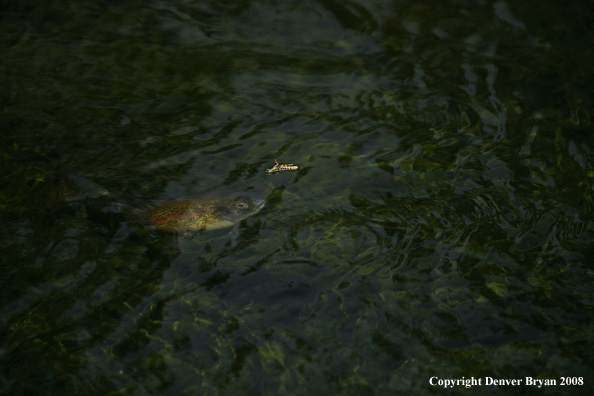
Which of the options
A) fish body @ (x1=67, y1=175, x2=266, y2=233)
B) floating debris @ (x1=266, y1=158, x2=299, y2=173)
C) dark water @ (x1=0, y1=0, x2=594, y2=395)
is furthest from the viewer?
floating debris @ (x1=266, y1=158, x2=299, y2=173)

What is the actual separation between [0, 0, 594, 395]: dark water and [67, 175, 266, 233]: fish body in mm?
126

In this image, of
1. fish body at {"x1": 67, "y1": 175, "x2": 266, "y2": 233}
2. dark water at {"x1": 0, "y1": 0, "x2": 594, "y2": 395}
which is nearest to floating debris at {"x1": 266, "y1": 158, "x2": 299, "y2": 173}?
dark water at {"x1": 0, "y1": 0, "x2": 594, "y2": 395}

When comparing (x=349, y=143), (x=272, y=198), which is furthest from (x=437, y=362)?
(x=349, y=143)

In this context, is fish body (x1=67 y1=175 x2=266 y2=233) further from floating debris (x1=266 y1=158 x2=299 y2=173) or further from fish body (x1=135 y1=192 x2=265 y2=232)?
floating debris (x1=266 y1=158 x2=299 y2=173)

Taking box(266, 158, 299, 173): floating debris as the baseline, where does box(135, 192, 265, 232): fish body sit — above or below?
below

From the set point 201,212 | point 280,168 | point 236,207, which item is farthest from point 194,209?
point 280,168

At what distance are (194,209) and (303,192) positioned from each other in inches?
51.0

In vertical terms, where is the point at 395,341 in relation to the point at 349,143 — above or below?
A: below

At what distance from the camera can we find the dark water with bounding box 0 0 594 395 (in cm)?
439

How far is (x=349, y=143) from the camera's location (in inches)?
266

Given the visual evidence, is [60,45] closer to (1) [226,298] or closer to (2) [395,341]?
(1) [226,298]

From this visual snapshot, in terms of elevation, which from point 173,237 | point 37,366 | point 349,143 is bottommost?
point 37,366

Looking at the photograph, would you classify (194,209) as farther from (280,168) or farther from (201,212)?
(280,168)

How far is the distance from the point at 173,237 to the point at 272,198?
1.19m
